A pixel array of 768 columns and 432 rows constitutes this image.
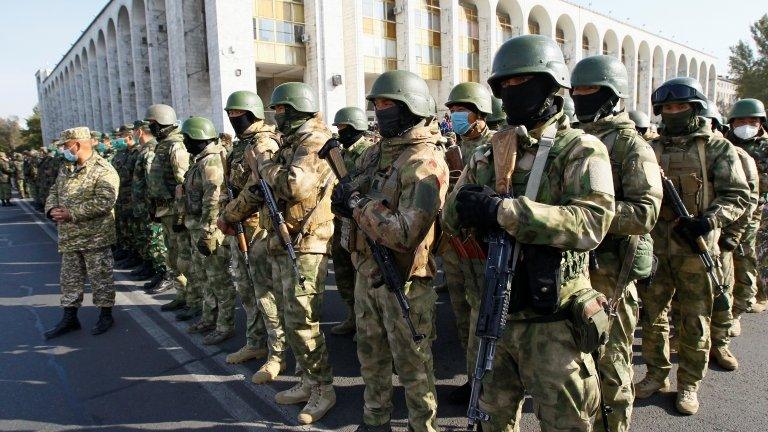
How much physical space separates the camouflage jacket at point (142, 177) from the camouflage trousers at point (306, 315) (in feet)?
13.7

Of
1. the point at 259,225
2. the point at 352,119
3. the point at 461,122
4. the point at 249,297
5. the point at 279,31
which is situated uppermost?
the point at 279,31

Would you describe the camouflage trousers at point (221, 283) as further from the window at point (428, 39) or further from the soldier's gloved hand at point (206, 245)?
the window at point (428, 39)

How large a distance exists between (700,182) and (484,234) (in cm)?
232

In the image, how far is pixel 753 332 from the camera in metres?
4.79

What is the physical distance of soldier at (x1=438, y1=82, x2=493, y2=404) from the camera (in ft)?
10.6

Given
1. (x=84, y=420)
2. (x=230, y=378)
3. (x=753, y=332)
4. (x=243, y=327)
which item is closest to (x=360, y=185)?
(x=230, y=378)

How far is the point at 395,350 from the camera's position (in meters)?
2.76

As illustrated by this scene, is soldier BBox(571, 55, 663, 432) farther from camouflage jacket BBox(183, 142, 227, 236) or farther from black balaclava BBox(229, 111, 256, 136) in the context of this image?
camouflage jacket BBox(183, 142, 227, 236)

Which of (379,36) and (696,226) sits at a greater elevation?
(379,36)

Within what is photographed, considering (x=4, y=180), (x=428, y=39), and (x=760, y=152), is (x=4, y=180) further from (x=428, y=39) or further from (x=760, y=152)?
(x=760, y=152)

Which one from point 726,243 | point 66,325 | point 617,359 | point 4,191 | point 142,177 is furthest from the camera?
point 4,191

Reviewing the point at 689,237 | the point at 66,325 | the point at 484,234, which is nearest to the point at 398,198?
the point at 484,234

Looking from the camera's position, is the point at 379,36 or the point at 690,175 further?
the point at 379,36

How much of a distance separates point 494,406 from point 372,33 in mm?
23325
